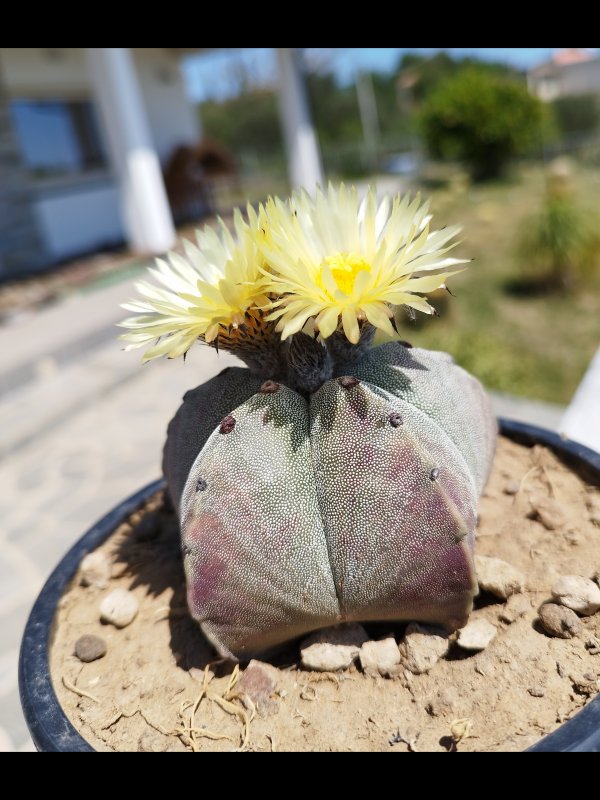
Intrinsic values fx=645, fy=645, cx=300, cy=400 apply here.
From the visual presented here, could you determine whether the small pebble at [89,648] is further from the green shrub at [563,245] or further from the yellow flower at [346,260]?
the green shrub at [563,245]

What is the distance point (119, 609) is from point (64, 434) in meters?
2.61

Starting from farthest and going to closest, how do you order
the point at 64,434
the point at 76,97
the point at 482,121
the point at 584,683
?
the point at 482,121 < the point at 76,97 < the point at 64,434 < the point at 584,683

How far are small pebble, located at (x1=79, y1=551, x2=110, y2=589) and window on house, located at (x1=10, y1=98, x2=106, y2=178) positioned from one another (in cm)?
778

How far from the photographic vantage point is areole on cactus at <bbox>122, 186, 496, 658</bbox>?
108 cm

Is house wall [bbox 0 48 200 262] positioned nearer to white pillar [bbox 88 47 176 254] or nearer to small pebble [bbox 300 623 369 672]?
white pillar [bbox 88 47 176 254]

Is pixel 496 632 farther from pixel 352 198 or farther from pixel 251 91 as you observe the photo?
pixel 251 91

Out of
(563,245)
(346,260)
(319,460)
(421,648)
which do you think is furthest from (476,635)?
(563,245)

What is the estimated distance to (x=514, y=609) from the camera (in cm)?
125

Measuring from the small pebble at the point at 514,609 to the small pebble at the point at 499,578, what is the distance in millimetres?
12

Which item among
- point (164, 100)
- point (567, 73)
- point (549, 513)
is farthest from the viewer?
point (567, 73)

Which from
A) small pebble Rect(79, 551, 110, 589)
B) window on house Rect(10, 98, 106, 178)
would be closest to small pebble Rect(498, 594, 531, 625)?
small pebble Rect(79, 551, 110, 589)

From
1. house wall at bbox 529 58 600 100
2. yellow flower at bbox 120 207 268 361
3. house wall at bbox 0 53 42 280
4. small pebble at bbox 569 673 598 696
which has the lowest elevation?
small pebble at bbox 569 673 598 696

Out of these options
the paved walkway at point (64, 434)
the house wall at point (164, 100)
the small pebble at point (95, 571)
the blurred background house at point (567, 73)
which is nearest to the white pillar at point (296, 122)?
the house wall at point (164, 100)

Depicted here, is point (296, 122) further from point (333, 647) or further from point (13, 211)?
point (333, 647)
